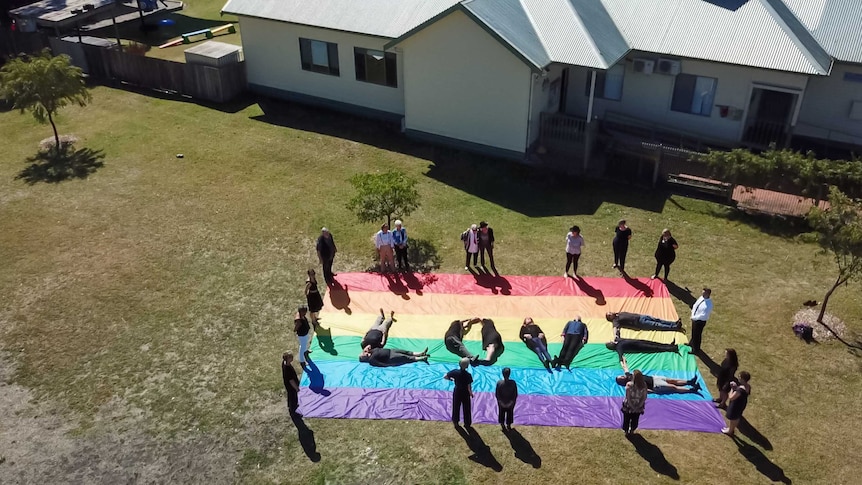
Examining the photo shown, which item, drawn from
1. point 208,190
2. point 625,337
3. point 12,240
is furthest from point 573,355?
point 12,240

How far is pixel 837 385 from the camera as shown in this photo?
14305mm

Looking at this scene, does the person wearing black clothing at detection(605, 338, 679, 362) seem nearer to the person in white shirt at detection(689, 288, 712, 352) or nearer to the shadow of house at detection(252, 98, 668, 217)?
the person in white shirt at detection(689, 288, 712, 352)

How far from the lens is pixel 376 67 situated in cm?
2583

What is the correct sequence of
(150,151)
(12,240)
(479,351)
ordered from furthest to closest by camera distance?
(150,151) → (12,240) → (479,351)

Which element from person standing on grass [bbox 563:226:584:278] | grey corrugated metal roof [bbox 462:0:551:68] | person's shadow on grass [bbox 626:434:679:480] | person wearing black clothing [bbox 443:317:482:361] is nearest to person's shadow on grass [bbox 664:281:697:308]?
person standing on grass [bbox 563:226:584:278]

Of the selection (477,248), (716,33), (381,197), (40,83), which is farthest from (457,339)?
(40,83)

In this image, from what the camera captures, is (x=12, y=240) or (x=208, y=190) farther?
(x=208, y=190)

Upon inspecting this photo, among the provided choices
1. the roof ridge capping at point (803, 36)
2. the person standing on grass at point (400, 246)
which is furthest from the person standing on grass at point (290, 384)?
the roof ridge capping at point (803, 36)

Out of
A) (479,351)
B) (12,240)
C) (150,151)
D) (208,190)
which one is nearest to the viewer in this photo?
(479,351)

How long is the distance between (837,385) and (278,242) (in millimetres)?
14505

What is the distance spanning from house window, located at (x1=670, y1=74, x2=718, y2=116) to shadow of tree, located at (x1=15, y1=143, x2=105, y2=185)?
818 inches

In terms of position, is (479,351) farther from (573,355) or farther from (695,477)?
(695,477)

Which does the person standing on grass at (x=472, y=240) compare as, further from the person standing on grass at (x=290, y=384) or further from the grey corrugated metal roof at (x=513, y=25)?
the grey corrugated metal roof at (x=513, y=25)

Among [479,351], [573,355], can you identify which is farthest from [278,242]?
[573,355]
